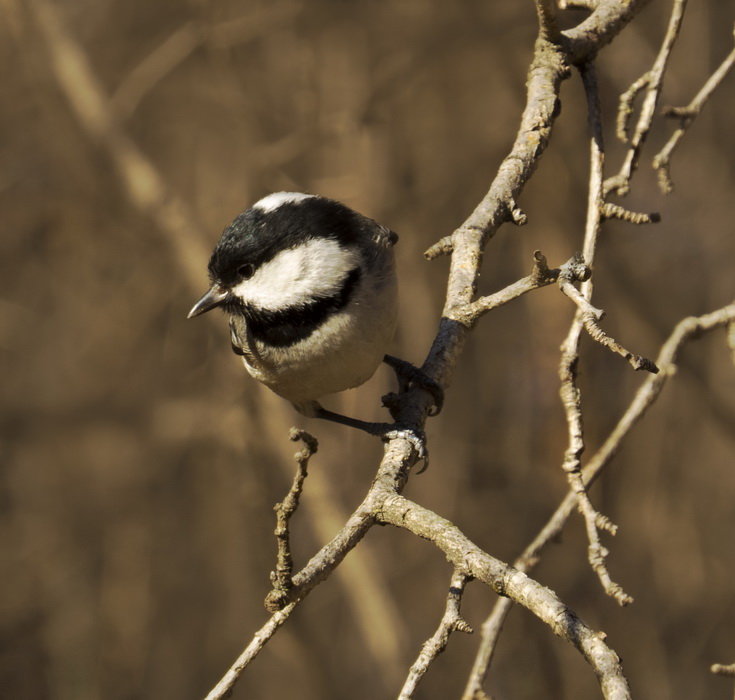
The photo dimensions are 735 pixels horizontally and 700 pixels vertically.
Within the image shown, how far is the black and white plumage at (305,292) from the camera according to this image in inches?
100.0

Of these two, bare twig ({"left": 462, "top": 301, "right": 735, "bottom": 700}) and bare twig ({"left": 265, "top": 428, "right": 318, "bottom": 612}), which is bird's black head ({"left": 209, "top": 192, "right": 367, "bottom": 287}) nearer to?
bare twig ({"left": 462, "top": 301, "right": 735, "bottom": 700})

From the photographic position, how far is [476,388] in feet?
17.6

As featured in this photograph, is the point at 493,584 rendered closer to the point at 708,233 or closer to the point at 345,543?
the point at 345,543

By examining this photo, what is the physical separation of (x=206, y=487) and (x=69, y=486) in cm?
96

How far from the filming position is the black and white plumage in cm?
254

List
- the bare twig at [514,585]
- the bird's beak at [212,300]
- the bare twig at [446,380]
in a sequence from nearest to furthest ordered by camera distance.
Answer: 1. the bare twig at [514,585]
2. the bare twig at [446,380]
3. the bird's beak at [212,300]

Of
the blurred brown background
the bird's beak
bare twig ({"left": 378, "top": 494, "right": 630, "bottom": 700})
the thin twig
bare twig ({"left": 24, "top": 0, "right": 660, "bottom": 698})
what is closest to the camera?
bare twig ({"left": 378, "top": 494, "right": 630, "bottom": 700})

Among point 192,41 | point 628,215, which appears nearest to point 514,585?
point 628,215

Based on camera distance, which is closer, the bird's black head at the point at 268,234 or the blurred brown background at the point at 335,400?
the bird's black head at the point at 268,234

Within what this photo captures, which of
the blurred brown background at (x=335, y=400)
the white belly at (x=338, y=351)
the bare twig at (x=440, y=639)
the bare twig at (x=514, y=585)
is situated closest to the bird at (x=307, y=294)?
the white belly at (x=338, y=351)

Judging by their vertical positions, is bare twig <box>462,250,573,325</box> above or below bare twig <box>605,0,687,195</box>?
below

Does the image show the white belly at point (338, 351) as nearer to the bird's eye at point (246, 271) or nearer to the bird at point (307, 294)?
the bird at point (307, 294)

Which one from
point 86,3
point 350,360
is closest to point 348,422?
point 350,360

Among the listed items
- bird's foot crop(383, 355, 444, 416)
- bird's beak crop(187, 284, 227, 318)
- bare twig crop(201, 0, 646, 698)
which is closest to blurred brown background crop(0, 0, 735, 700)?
bare twig crop(201, 0, 646, 698)
